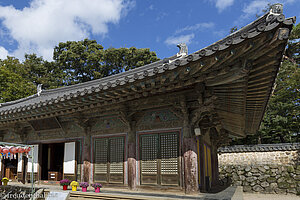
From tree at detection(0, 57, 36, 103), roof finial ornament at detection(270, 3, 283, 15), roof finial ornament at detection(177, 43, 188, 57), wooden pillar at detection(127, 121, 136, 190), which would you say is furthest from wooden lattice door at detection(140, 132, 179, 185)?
tree at detection(0, 57, 36, 103)

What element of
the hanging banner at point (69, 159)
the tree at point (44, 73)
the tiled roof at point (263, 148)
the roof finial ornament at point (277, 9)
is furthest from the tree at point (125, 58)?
the roof finial ornament at point (277, 9)

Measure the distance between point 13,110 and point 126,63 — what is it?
84.7ft

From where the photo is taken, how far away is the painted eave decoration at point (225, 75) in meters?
4.58

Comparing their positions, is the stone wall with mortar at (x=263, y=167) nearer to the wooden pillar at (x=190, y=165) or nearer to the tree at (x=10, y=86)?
the wooden pillar at (x=190, y=165)

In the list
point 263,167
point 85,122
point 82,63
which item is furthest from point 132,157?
point 82,63

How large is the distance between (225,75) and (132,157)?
450 centimetres

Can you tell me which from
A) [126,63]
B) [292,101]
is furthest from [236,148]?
[126,63]

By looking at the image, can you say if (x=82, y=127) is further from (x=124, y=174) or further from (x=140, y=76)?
(x=140, y=76)

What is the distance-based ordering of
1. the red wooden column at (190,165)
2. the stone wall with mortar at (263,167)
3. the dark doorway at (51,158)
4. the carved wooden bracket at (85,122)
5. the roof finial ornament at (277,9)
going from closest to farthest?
the roof finial ornament at (277,9), the red wooden column at (190,165), the carved wooden bracket at (85,122), the dark doorway at (51,158), the stone wall with mortar at (263,167)

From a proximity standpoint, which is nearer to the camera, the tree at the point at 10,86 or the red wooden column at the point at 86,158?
the red wooden column at the point at 86,158

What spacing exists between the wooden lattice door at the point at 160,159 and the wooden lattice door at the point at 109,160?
980 millimetres

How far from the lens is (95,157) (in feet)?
→ 31.5

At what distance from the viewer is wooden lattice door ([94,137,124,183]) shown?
8953 millimetres

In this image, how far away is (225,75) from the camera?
5820mm
